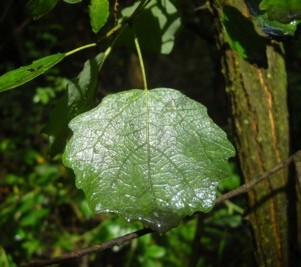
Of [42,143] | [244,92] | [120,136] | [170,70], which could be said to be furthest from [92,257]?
[170,70]

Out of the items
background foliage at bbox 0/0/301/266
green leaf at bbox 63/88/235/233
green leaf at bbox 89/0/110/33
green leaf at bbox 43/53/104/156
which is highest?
green leaf at bbox 89/0/110/33

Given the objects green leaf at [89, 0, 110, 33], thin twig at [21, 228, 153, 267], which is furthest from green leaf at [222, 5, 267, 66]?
thin twig at [21, 228, 153, 267]

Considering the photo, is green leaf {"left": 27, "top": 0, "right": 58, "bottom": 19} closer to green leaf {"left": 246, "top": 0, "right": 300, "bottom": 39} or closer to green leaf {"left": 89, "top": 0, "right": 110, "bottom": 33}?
green leaf {"left": 89, "top": 0, "right": 110, "bottom": 33}

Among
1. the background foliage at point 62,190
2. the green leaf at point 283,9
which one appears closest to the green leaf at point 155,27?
the background foliage at point 62,190

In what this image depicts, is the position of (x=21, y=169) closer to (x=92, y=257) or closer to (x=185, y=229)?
(x=92, y=257)

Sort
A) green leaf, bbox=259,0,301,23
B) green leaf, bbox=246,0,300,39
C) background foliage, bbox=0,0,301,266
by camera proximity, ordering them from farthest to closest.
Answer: background foliage, bbox=0,0,301,266 < green leaf, bbox=246,0,300,39 < green leaf, bbox=259,0,301,23

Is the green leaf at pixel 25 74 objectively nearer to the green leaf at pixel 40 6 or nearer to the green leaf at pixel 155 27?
the green leaf at pixel 40 6

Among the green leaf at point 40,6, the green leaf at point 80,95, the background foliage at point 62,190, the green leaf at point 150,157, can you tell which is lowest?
the background foliage at point 62,190

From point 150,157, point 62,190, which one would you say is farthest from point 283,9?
point 62,190
